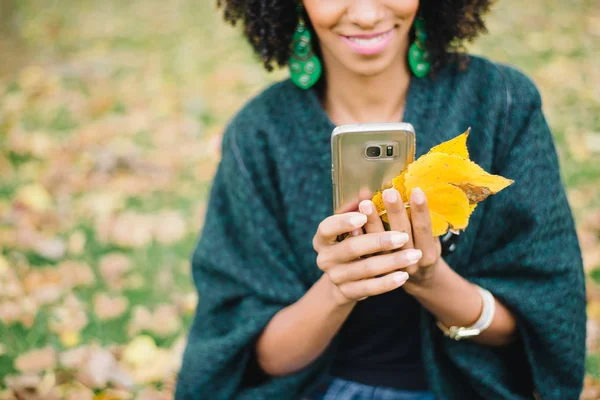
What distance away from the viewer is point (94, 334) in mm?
2598

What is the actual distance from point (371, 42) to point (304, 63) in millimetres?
273

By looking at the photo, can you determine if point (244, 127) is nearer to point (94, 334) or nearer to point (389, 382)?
point (389, 382)

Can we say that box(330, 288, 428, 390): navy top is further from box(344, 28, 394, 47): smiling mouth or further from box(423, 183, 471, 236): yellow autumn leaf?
box(344, 28, 394, 47): smiling mouth

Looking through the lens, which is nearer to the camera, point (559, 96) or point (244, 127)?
point (244, 127)

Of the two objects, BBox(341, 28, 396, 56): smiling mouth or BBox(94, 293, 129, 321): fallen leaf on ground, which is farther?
BBox(94, 293, 129, 321): fallen leaf on ground

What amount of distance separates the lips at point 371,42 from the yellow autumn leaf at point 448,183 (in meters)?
0.39

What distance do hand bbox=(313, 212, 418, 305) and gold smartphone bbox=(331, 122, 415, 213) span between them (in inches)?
4.0

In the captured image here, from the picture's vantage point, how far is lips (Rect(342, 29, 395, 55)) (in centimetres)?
140

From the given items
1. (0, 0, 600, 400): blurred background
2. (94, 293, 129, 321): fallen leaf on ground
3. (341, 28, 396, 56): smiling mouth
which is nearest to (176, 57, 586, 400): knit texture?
(341, 28, 396, 56): smiling mouth

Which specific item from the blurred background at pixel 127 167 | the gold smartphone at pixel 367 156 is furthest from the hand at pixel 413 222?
the blurred background at pixel 127 167

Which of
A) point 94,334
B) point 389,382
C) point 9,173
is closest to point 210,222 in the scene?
point 389,382

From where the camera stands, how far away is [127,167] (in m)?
3.81

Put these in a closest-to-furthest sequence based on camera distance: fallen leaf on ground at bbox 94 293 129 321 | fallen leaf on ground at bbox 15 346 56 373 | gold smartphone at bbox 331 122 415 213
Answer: gold smartphone at bbox 331 122 415 213 → fallen leaf on ground at bbox 15 346 56 373 → fallen leaf on ground at bbox 94 293 129 321

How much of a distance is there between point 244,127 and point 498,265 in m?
0.71
